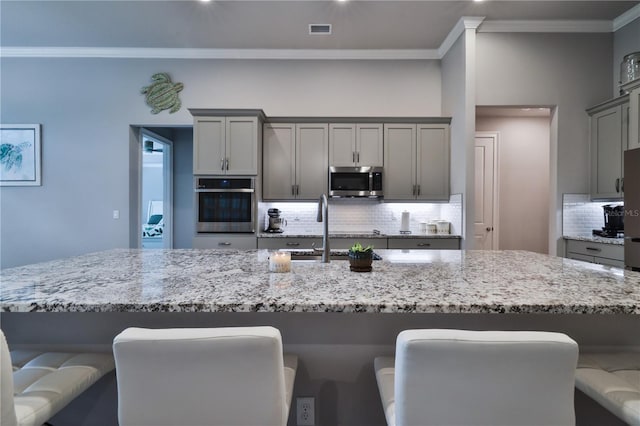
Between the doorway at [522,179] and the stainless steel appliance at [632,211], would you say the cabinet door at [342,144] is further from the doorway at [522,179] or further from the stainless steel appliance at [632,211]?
the stainless steel appliance at [632,211]

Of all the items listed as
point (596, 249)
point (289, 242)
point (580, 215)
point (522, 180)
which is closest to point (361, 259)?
point (289, 242)

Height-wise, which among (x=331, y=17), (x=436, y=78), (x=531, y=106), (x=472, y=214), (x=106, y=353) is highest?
(x=331, y=17)

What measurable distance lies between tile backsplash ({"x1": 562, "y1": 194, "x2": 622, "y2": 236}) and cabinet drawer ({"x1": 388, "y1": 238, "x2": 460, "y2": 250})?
1216 mm

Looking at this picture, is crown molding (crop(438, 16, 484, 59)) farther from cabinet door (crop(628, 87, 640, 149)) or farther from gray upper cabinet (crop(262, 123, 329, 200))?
gray upper cabinet (crop(262, 123, 329, 200))

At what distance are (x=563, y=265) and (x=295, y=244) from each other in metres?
2.68

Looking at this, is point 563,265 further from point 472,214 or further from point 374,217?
point 374,217

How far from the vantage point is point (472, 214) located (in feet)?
11.6

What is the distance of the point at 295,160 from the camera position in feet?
13.4

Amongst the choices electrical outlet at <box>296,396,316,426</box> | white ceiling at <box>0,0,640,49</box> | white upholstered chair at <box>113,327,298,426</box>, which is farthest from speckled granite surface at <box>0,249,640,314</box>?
white ceiling at <box>0,0,640,49</box>

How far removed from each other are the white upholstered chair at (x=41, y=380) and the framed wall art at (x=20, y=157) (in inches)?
160

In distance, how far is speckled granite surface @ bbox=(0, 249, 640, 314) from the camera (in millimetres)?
973

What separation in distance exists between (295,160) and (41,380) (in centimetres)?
331

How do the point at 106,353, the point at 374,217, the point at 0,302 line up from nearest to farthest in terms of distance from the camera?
1. the point at 0,302
2. the point at 106,353
3. the point at 374,217

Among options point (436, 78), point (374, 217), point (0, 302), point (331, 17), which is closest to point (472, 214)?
point (374, 217)
